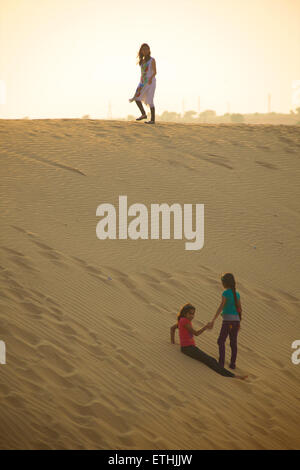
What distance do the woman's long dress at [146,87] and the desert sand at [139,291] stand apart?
1235mm

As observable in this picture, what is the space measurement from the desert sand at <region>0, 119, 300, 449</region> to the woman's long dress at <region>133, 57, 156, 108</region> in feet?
4.05

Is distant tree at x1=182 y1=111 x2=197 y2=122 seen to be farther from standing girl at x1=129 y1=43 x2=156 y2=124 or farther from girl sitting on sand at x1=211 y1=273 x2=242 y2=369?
girl sitting on sand at x1=211 y1=273 x2=242 y2=369

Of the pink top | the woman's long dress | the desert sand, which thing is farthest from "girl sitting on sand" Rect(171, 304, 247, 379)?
the woman's long dress

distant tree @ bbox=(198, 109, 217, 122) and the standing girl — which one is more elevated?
distant tree @ bbox=(198, 109, 217, 122)

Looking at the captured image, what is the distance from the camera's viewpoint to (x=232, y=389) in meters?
7.32

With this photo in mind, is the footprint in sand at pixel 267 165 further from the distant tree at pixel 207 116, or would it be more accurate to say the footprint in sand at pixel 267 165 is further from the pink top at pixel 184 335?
the distant tree at pixel 207 116

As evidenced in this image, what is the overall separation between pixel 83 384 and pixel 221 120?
68.2 meters

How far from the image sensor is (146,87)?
50.3 feet

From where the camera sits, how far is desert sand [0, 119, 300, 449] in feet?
20.9

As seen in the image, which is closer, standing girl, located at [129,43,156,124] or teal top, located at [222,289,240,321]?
teal top, located at [222,289,240,321]

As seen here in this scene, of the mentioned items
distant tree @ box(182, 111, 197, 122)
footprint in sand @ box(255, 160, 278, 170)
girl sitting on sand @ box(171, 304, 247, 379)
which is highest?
distant tree @ box(182, 111, 197, 122)

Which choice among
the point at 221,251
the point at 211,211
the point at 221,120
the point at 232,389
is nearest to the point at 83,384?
the point at 232,389

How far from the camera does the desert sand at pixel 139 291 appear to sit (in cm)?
636

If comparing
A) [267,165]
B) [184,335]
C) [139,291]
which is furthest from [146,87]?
[184,335]
